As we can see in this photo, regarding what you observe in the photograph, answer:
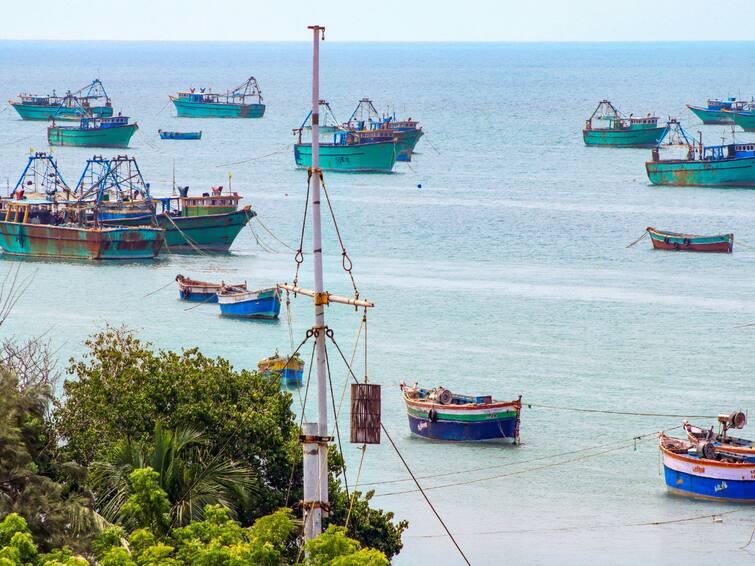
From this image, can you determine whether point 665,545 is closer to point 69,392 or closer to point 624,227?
point 69,392

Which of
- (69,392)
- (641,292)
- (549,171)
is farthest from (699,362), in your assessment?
(549,171)

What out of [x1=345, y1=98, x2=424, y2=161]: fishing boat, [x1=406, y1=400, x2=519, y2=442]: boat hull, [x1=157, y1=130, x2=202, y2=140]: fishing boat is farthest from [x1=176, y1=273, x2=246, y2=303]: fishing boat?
[x1=157, y1=130, x2=202, y2=140]: fishing boat

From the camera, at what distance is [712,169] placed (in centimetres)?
12338

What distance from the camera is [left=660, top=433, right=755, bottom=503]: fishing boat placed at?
43.3 m

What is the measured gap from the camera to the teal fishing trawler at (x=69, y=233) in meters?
85.1

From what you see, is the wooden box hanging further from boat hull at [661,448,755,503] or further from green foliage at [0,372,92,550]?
boat hull at [661,448,755,503]

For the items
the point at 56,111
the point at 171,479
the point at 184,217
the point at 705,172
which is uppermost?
the point at 56,111

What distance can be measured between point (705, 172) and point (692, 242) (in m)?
36.4

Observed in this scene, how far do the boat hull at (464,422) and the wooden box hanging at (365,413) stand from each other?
85.7 feet

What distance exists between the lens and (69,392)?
30516mm

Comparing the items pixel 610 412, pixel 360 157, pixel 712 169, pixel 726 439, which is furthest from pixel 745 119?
pixel 726 439

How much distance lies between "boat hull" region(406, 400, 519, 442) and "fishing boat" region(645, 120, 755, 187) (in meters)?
79.0

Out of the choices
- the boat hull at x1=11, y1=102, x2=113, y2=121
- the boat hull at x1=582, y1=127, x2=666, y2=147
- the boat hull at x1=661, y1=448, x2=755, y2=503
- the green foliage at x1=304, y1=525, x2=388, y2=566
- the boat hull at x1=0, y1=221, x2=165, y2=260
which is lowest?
the boat hull at x1=661, y1=448, x2=755, y2=503

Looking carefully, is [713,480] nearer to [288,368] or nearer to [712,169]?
[288,368]
